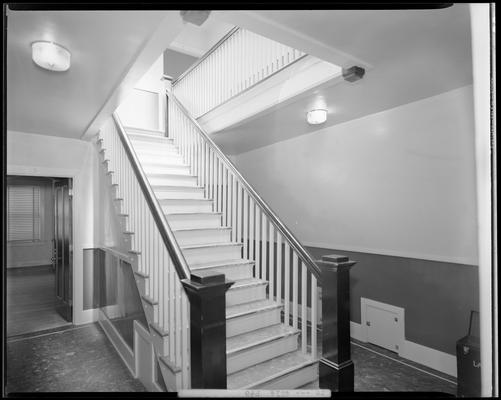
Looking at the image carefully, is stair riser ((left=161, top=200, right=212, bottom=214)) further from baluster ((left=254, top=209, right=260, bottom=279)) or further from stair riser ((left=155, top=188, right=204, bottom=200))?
baluster ((left=254, top=209, right=260, bottom=279))

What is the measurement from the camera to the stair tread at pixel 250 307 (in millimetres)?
1749

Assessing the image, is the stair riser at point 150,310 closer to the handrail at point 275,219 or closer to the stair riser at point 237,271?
the stair riser at point 237,271

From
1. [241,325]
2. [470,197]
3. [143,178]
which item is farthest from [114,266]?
[470,197]

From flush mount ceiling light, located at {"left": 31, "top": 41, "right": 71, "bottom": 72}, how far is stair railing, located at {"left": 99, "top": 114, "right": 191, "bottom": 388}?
2.06 ft

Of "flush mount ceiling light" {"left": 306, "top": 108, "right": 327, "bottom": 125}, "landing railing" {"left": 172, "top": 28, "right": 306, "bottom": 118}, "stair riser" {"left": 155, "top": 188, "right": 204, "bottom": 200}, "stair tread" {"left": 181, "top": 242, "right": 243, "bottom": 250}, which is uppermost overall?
"landing railing" {"left": 172, "top": 28, "right": 306, "bottom": 118}

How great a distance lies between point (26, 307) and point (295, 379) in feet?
3.69

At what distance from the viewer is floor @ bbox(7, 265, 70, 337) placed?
2.83 feet

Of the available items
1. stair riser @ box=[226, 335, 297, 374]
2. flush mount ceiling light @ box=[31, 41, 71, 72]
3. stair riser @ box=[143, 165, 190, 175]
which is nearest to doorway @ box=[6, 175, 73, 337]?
flush mount ceiling light @ box=[31, 41, 71, 72]

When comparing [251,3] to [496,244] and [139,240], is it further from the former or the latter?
[139,240]

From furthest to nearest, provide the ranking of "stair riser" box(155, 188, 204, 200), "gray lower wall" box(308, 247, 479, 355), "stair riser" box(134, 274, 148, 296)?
"stair riser" box(155, 188, 204, 200), "stair riser" box(134, 274, 148, 296), "gray lower wall" box(308, 247, 479, 355)

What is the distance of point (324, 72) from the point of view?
1537 millimetres

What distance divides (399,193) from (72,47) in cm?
140

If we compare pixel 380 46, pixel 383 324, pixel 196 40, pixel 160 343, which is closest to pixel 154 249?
pixel 160 343

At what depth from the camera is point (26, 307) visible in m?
1.05
